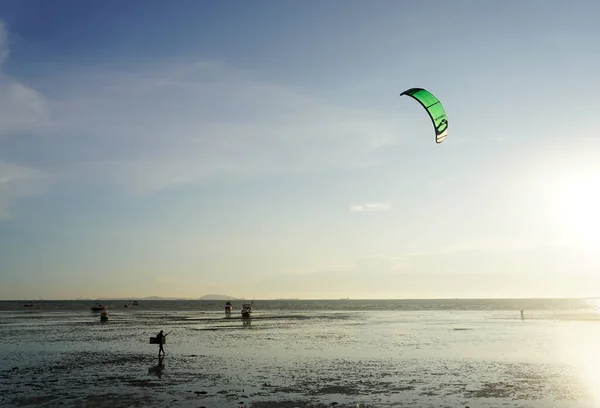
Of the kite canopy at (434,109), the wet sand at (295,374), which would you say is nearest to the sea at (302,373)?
the wet sand at (295,374)

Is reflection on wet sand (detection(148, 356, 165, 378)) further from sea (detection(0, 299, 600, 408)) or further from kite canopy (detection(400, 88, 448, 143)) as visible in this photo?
kite canopy (detection(400, 88, 448, 143))

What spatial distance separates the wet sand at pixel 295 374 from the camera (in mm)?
17422

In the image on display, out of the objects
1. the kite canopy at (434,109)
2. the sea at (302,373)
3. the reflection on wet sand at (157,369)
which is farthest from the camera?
the reflection on wet sand at (157,369)

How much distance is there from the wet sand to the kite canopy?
9.63 m

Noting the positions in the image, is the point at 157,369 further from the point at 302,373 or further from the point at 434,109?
the point at 434,109

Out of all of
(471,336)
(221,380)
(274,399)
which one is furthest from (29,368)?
(471,336)

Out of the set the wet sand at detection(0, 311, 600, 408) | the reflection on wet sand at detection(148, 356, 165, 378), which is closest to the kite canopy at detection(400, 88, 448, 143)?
the wet sand at detection(0, 311, 600, 408)

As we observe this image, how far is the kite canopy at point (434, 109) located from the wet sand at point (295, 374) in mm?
9628

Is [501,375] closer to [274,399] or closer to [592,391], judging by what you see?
[592,391]

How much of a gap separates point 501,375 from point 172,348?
19.9 metres

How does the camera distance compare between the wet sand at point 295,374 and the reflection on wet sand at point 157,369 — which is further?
the reflection on wet sand at point 157,369

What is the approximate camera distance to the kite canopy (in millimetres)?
19703

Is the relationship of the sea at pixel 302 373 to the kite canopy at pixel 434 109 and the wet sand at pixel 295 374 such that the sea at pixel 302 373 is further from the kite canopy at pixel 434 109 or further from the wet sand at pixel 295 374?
the kite canopy at pixel 434 109

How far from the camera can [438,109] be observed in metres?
20.3
